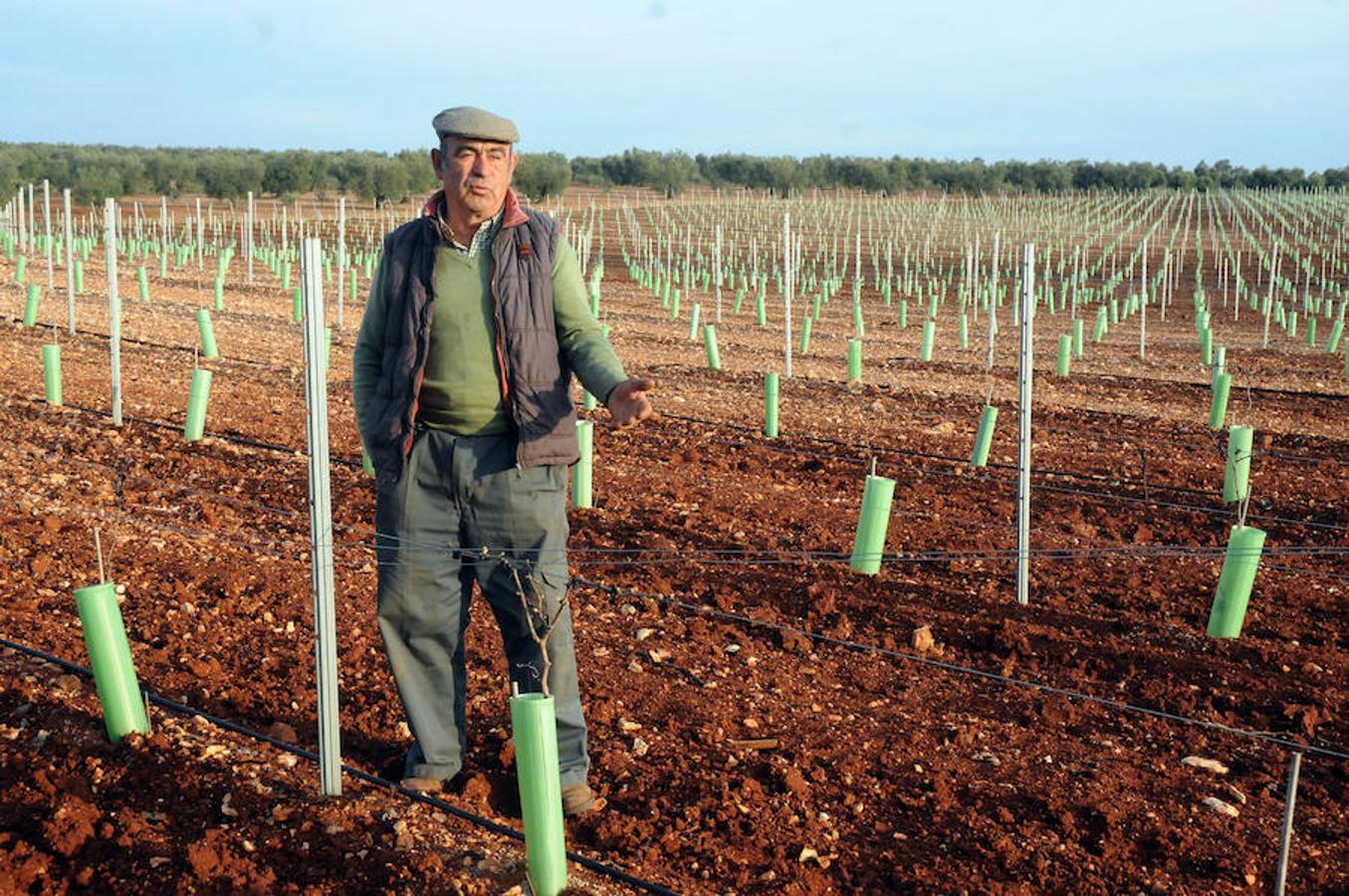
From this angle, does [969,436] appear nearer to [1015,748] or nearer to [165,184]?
[1015,748]

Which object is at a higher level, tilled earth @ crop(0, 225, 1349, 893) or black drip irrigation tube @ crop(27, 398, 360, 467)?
tilled earth @ crop(0, 225, 1349, 893)

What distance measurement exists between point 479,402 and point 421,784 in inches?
A: 40.1

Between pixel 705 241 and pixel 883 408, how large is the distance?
41.3 m

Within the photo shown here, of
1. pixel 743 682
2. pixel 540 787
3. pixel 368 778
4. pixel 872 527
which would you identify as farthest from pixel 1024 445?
pixel 540 787

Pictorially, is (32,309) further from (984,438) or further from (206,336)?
(984,438)

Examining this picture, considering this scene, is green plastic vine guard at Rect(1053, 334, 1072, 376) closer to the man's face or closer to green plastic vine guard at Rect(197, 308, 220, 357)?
green plastic vine guard at Rect(197, 308, 220, 357)

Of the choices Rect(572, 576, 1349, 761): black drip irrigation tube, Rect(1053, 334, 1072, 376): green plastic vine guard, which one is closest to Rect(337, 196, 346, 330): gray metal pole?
Rect(1053, 334, 1072, 376): green plastic vine guard

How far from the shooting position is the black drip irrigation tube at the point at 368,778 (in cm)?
321

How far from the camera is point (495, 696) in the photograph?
4477 mm

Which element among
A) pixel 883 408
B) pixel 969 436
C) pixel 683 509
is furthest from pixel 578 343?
pixel 883 408

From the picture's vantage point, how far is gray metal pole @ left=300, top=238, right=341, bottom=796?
11.0ft

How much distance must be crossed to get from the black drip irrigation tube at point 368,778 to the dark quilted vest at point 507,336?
2.74 feet

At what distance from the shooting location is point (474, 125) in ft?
10.8

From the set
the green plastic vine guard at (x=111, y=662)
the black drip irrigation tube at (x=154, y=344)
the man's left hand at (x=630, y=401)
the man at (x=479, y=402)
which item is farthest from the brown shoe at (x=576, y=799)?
the black drip irrigation tube at (x=154, y=344)
